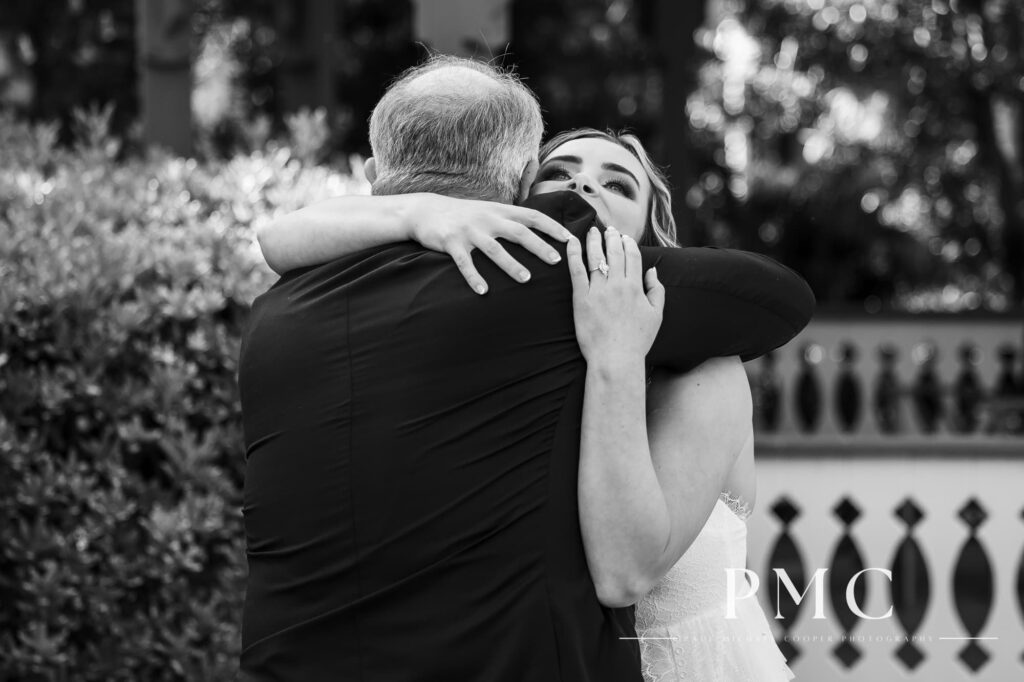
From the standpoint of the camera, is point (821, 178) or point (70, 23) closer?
point (70, 23)

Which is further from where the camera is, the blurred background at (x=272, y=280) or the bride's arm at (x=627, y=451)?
the blurred background at (x=272, y=280)

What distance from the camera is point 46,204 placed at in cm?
407

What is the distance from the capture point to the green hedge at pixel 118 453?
12.2 ft

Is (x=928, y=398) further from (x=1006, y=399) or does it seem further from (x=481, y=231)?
Result: (x=481, y=231)

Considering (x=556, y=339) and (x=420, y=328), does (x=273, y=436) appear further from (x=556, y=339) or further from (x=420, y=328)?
(x=556, y=339)

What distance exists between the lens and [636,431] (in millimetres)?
1918

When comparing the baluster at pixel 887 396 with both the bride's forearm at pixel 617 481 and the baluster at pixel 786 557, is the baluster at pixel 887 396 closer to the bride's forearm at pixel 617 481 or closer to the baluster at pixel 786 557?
the baluster at pixel 786 557

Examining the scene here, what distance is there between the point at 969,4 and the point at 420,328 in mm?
10106

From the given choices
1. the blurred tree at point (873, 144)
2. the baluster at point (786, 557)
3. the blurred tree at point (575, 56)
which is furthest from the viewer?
the blurred tree at point (575, 56)

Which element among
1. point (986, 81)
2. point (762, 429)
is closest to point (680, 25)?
point (762, 429)

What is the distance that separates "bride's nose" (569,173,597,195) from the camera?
245 centimetres

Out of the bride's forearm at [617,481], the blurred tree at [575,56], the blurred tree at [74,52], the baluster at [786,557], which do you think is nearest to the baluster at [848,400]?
the blurred tree at [575,56]

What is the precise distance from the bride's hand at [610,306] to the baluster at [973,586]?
327 cm

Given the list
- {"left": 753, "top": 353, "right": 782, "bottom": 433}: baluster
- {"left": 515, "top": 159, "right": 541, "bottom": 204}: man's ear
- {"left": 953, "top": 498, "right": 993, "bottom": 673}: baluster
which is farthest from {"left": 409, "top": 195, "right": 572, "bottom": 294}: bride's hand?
{"left": 753, "top": 353, "right": 782, "bottom": 433}: baluster
